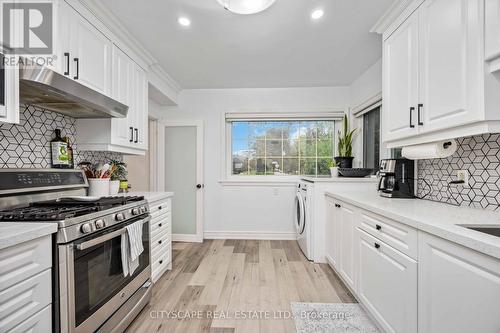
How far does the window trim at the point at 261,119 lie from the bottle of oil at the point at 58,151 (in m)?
2.22

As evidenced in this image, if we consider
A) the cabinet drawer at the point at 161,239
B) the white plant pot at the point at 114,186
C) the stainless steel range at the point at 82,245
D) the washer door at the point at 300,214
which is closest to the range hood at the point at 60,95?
the stainless steel range at the point at 82,245

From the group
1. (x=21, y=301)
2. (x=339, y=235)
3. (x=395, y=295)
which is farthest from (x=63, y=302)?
(x=339, y=235)

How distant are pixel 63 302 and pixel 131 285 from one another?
24.4 inches

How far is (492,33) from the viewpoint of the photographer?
3.76 feet

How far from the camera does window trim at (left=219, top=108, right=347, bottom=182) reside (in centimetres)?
377

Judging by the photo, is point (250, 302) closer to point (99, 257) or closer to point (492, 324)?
point (99, 257)

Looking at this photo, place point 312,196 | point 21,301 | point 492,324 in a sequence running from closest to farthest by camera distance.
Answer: point 492,324 → point 21,301 → point 312,196

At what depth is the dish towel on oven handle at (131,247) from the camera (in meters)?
1.65

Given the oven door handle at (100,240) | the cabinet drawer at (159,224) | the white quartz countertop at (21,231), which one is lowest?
the cabinet drawer at (159,224)

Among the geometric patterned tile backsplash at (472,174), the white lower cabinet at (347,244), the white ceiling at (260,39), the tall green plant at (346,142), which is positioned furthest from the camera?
the tall green plant at (346,142)

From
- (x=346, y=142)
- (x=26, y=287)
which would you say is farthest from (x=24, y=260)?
(x=346, y=142)

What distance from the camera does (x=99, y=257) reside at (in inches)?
56.9

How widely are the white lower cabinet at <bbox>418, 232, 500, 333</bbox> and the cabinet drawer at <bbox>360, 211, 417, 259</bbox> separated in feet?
0.20

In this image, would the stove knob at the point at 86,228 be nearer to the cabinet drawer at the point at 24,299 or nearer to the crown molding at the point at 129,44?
the cabinet drawer at the point at 24,299
